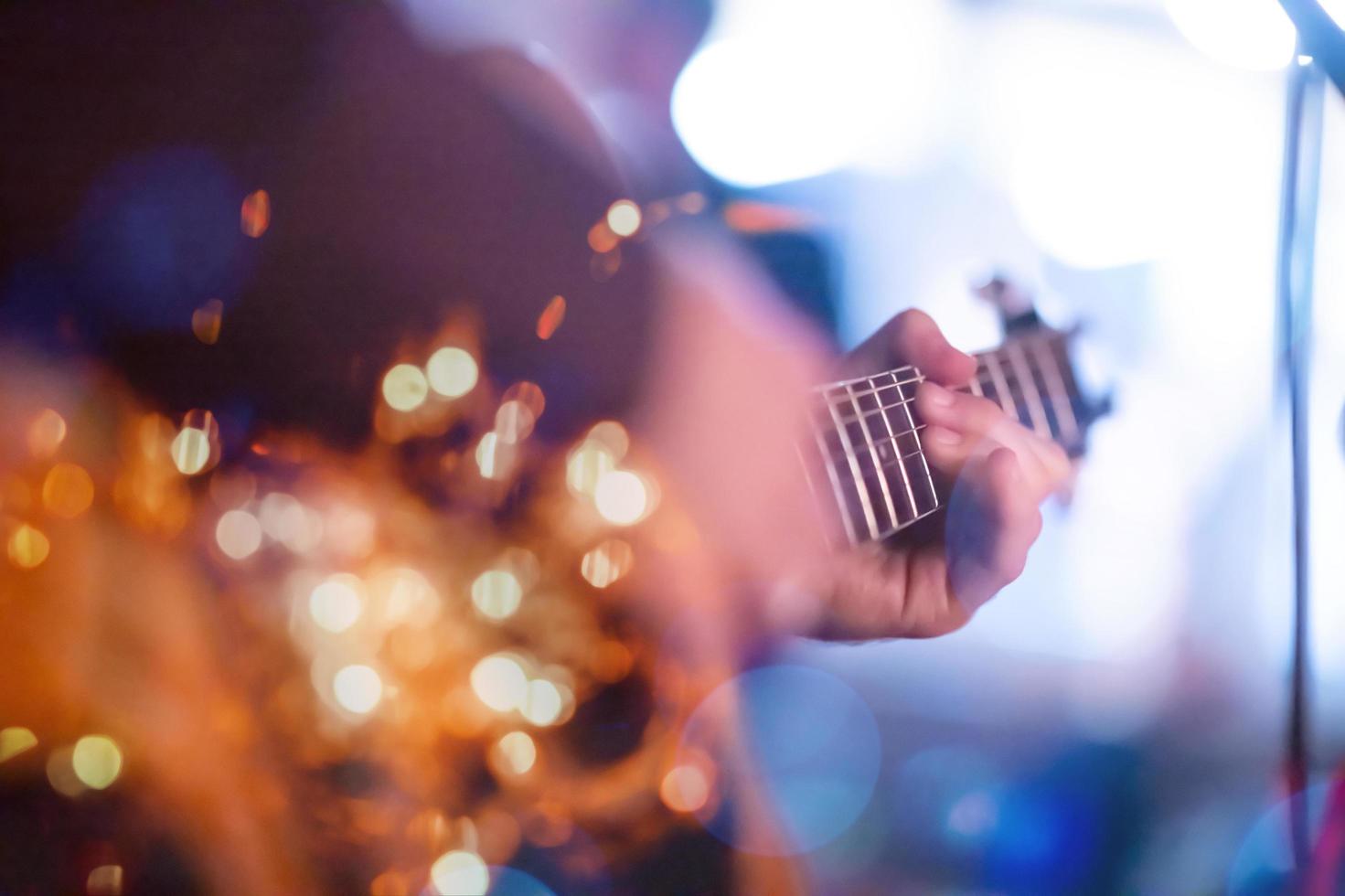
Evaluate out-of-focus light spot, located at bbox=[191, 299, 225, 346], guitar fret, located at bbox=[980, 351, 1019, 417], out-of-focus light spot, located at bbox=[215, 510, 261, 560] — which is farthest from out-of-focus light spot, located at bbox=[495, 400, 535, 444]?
guitar fret, located at bbox=[980, 351, 1019, 417]

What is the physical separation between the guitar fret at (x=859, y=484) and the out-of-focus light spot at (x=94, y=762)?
0.83 m

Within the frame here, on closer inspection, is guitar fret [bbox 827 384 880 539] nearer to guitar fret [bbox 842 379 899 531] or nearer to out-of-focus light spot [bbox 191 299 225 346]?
guitar fret [bbox 842 379 899 531]

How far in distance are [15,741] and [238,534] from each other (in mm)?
297

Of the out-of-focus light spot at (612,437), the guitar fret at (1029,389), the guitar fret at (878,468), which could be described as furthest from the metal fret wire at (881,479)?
the out-of-focus light spot at (612,437)

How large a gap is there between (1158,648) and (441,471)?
1.12m

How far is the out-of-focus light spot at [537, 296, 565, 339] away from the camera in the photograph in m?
0.69

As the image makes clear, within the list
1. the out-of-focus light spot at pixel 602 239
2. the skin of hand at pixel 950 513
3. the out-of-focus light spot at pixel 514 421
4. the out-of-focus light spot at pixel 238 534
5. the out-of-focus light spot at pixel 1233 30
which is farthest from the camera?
the out-of-focus light spot at pixel 238 534

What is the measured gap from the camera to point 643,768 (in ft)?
3.09

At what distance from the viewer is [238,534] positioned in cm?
96

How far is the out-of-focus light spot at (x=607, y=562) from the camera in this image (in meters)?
0.86

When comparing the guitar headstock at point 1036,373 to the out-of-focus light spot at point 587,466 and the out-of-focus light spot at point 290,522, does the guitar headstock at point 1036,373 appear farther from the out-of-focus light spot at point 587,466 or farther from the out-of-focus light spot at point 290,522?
the out-of-focus light spot at point 290,522

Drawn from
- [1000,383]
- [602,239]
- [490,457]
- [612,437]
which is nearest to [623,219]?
[602,239]

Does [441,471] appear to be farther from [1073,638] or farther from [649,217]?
[1073,638]

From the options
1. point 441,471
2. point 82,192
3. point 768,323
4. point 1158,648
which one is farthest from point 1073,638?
point 82,192
